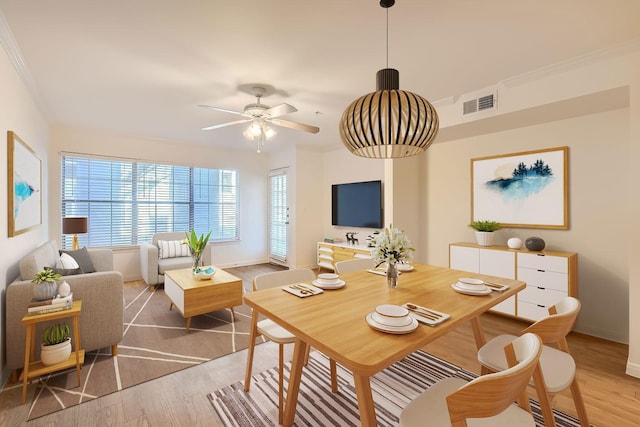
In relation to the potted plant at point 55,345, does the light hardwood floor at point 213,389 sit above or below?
below

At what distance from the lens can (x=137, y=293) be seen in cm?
414

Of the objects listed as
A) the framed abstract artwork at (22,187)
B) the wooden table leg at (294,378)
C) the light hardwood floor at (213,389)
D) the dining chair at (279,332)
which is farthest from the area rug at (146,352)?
the framed abstract artwork at (22,187)

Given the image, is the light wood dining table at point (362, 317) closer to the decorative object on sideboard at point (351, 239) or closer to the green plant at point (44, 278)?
the green plant at point (44, 278)

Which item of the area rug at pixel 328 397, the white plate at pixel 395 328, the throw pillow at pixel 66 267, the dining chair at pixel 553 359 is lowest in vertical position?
the area rug at pixel 328 397

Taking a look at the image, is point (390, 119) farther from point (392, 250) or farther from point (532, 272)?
point (532, 272)

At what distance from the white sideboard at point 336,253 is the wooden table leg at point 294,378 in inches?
118

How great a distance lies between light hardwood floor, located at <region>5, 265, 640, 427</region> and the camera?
5.62 ft

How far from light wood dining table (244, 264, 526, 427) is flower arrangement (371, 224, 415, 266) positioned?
0.19 metres

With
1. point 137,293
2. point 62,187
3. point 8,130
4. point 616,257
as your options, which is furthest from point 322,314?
point 62,187

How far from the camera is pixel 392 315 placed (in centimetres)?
125

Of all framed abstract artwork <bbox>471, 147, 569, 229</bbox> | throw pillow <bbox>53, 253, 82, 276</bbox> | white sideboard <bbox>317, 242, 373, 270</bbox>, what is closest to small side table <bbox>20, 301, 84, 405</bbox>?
throw pillow <bbox>53, 253, 82, 276</bbox>

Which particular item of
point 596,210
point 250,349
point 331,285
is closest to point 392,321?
point 331,285

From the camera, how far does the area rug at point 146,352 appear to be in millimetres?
1956

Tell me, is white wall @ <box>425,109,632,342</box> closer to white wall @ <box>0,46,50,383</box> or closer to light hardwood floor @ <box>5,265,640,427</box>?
light hardwood floor @ <box>5,265,640,427</box>
